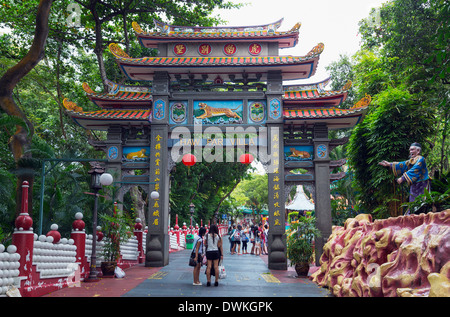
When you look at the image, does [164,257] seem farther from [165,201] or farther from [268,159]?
[268,159]

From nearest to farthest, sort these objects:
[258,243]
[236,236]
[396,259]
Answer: [396,259] < [258,243] < [236,236]

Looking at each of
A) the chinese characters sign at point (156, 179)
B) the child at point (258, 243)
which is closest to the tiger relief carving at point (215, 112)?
the chinese characters sign at point (156, 179)

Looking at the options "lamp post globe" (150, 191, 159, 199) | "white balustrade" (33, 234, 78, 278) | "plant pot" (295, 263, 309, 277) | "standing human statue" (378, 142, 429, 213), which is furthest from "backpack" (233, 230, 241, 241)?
"standing human statue" (378, 142, 429, 213)

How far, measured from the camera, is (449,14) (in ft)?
25.1

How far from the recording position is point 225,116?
13.8m

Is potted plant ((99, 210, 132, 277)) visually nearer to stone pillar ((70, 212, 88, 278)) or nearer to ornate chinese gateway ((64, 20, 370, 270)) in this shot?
stone pillar ((70, 212, 88, 278))

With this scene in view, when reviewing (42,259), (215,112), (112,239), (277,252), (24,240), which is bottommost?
(277,252)

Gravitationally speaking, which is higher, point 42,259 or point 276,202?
point 276,202

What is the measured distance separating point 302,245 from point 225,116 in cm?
514

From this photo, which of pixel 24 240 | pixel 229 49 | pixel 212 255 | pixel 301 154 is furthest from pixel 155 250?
pixel 229 49

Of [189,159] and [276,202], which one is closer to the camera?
[276,202]

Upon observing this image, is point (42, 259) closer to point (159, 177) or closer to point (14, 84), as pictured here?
point (14, 84)

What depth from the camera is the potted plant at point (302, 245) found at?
11359 mm

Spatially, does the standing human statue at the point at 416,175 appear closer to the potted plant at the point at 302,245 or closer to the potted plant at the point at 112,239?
the potted plant at the point at 302,245
